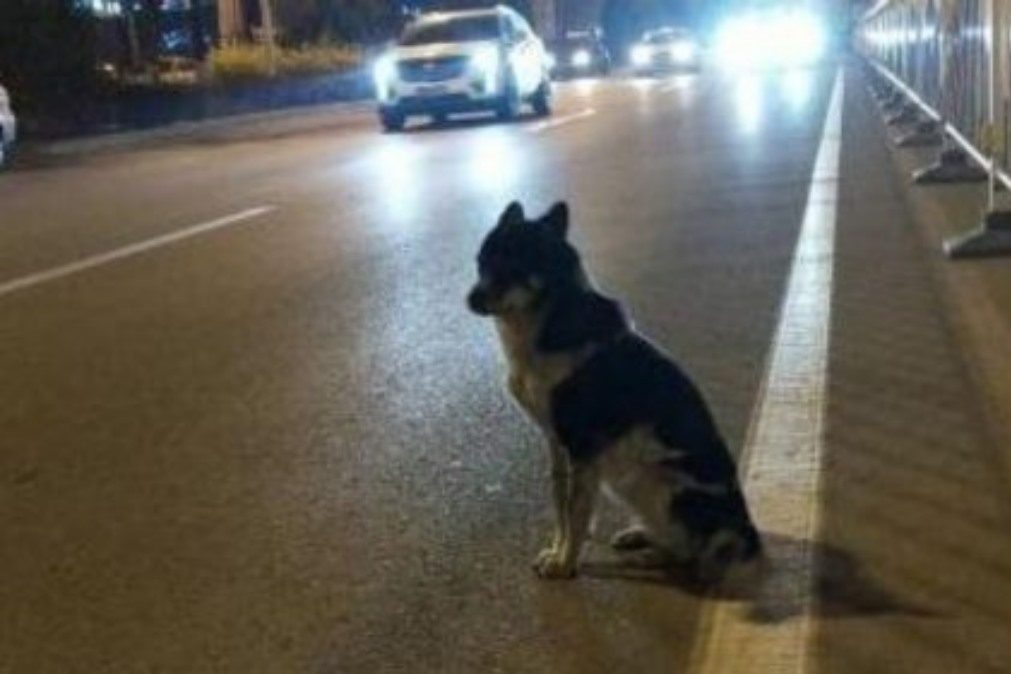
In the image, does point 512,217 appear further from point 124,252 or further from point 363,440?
point 124,252

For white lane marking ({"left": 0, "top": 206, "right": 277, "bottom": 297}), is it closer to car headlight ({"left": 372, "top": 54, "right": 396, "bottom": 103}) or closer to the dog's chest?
the dog's chest

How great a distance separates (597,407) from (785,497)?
3.31ft

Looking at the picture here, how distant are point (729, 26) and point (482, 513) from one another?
3293 inches

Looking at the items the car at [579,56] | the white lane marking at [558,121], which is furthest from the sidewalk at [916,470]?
the car at [579,56]

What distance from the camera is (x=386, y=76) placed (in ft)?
96.9

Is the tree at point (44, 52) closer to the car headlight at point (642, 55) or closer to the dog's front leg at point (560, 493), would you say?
the car headlight at point (642, 55)

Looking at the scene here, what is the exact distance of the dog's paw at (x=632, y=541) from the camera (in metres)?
5.19

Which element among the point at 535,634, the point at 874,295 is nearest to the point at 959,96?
the point at 874,295

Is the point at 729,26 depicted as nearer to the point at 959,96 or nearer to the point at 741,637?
the point at 959,96

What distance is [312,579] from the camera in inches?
207

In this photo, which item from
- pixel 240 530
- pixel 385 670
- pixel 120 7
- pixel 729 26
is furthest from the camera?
pixel 729 26

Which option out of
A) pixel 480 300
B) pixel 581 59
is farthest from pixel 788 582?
pixel 581 59

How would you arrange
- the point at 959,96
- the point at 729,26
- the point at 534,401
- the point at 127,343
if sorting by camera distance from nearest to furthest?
the point at 534,401
the point at 127,343
the point at 959,96
the point at 729,26

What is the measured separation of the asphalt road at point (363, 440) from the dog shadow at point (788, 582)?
0.09ft
